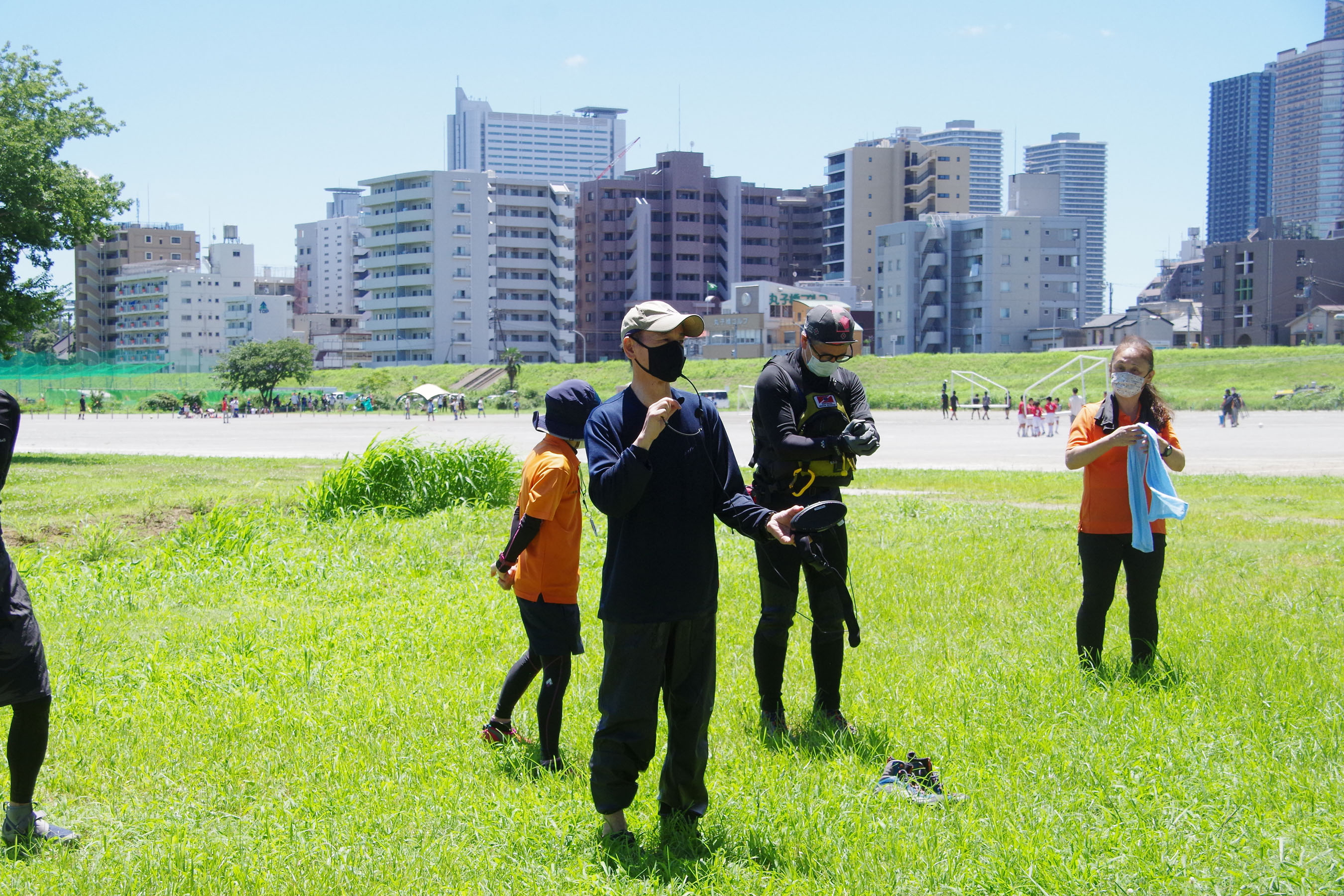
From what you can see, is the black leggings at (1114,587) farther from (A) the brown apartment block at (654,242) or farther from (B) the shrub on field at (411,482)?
(A) the brown apartment block at (654,242)

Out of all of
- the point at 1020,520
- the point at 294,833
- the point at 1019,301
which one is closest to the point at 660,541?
the point at 294,833

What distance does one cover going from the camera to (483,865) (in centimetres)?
380

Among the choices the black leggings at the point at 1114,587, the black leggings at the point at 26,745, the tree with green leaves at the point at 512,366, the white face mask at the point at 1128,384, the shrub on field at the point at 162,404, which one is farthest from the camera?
the tree with green leaves at the point at 512,366

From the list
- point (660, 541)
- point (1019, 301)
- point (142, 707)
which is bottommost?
point (142, 707)

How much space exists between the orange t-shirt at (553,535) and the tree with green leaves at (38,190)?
22101mm

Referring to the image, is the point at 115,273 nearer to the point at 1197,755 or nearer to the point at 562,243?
the point at 562,243

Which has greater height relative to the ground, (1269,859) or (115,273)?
(115,273)

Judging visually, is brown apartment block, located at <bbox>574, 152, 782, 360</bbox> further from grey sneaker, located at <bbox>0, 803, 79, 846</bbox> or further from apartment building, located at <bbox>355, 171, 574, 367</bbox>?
grey sneaker, located at <bbox>0, 803, 79, 846</bbox>

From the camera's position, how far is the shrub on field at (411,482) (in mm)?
13195

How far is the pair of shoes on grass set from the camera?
509 cm

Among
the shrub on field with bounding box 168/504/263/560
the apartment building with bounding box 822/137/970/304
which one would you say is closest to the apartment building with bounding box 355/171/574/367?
the apartment building with bounding box 822/137/970/304

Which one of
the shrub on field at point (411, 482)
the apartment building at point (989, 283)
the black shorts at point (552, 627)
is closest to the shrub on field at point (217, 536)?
the shrub on field at point (411, 482)

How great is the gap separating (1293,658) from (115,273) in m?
173

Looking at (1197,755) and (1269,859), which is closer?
(1269,859)
